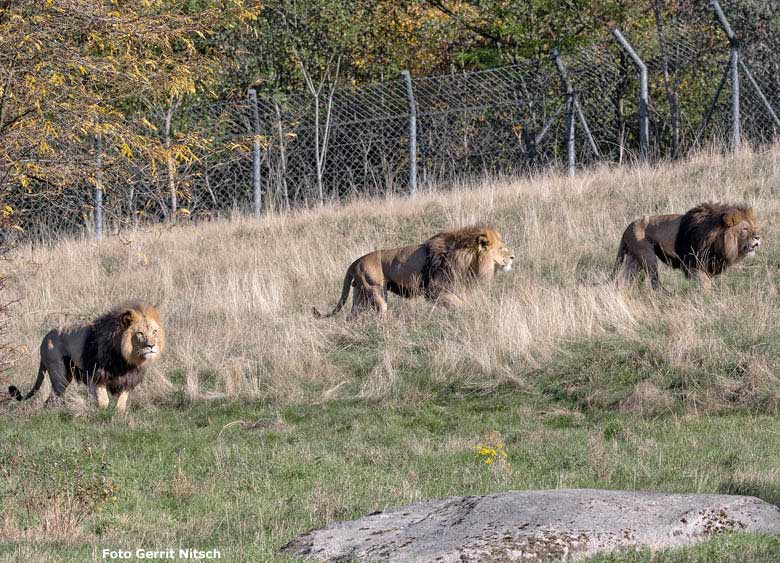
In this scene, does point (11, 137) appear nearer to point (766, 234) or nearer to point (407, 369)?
point (407, 369)

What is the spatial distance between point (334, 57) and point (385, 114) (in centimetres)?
648

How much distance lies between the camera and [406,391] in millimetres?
11320

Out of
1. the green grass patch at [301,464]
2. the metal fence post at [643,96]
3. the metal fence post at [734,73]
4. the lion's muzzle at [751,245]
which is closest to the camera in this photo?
the green grass patch at [301,464]

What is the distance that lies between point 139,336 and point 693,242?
20.3ft

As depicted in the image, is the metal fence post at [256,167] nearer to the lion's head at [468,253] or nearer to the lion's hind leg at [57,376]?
the lion's head at [468,253]

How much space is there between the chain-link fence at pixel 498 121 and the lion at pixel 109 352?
6.82m

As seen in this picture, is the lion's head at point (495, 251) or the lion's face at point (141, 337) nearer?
the lion's face at point (141, 337)

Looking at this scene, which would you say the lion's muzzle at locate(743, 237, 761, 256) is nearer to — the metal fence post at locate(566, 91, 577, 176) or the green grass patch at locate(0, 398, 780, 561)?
the green grass patch at locate(0, 398, 780, 561)

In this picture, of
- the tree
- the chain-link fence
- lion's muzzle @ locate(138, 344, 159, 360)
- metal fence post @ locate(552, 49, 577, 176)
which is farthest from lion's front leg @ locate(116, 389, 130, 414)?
Answer: metal fence post @ locate(552, 49, 577, 176)

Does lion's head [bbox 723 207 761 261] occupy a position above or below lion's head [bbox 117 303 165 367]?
above

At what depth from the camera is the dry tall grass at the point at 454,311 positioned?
36.7 feet

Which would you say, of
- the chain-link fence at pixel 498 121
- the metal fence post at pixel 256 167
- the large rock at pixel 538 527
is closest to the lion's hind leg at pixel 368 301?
the chain-link fence at pixel 498 121

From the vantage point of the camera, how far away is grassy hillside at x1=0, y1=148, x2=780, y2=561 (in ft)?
25.9

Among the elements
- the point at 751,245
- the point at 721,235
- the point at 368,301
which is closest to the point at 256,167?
the point at 368,301
